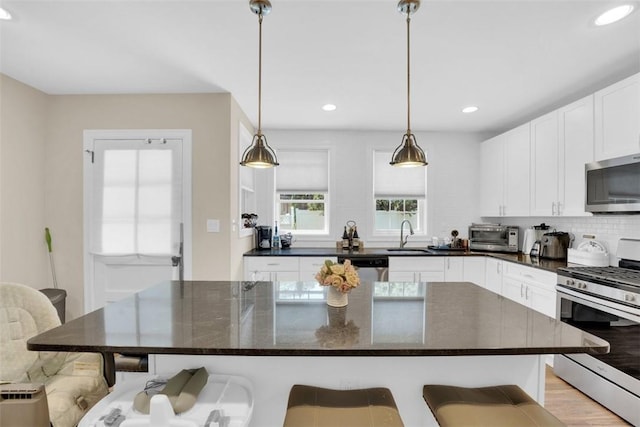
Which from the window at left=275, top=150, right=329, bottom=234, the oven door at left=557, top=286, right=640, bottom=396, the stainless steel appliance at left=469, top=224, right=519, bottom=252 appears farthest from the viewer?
the window at left=275, top=150, right=329, bottom=234

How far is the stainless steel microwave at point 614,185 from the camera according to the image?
235 centimetres

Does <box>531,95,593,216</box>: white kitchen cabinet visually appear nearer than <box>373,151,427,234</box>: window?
Yes

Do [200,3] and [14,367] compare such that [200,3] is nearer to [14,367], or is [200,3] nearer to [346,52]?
[346,52]

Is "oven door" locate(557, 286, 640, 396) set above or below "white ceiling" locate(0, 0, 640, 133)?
below

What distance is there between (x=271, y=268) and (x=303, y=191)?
3.98 feet

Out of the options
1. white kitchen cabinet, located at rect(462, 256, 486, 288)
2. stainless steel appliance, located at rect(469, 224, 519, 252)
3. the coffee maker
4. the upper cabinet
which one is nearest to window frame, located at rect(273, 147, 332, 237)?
the coffee maker

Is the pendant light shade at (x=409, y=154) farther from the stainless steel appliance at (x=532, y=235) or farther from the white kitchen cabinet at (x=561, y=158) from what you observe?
the stainless steel appliance at (x=532, y=235)

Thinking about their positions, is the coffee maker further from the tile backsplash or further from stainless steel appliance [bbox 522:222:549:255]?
the tile backsplash

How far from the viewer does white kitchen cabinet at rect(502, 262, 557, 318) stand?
9.00 feet

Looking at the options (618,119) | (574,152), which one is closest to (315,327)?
(618,119)

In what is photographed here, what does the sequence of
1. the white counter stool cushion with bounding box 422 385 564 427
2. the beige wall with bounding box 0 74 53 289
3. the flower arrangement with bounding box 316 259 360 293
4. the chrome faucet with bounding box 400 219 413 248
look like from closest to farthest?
the white counter stool cushion with bounding box 422 385 564 427 → the flower arrangement with bounding box 316 259 360 293 → the beige wall with bounding box 0 74 53 289 → the chrome faucet with bounding box 400 219 413 248

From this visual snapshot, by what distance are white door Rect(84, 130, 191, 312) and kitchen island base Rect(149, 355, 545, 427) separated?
6.46 ft

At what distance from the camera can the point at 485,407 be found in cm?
114

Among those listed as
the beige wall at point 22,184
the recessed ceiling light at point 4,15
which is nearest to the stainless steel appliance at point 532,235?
the recessed ceiling light at point 4,15
